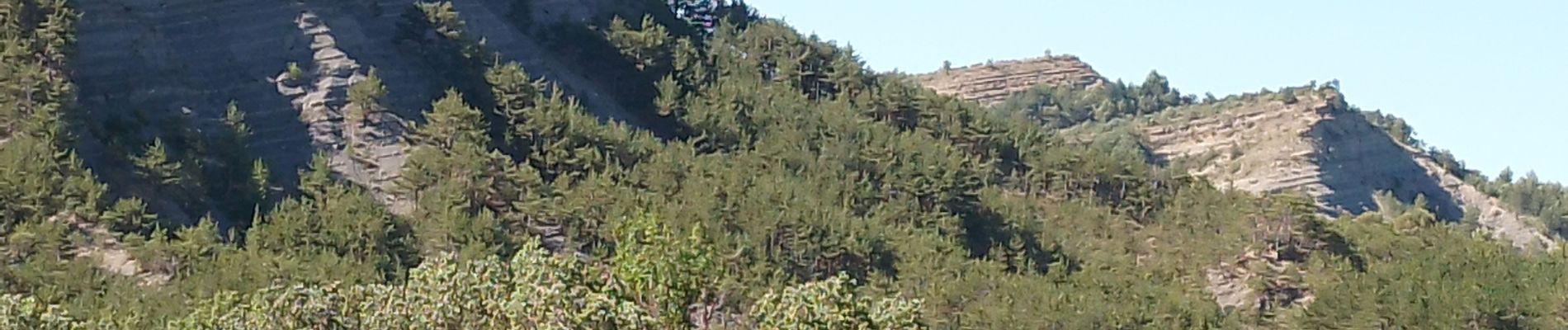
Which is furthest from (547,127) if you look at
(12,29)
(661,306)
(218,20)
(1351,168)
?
(1351,168)

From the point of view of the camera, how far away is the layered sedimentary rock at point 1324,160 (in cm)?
12600

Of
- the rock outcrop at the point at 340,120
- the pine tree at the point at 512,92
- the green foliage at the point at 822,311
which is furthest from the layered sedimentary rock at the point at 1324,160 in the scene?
the green foliage at the point at 822,311

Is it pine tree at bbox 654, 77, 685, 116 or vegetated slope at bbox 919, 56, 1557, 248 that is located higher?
pine tree at bbox 654, 77, 685, 116

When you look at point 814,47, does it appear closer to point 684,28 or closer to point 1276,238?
point 684,28

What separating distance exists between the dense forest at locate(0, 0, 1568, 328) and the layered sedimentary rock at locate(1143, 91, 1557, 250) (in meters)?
30.3

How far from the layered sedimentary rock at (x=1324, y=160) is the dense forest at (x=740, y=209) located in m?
30.3

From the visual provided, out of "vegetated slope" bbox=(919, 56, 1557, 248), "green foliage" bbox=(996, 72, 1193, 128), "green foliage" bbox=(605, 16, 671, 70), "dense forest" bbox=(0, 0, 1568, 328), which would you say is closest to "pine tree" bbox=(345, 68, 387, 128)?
"dense forest" bbox=(0, 0, 1568, 328)

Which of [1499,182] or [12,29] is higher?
[12,29]

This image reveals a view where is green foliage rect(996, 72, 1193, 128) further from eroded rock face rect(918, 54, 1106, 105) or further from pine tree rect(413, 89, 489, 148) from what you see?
pine tree rect(413, 89, 489, 148)

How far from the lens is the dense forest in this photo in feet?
209

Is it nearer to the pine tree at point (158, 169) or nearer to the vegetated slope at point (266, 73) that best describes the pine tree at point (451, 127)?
the vegetated slope at point (266, 73)

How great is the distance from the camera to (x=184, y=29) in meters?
77.2

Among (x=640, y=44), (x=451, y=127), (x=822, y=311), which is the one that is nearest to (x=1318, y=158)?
(x=640, y=44)

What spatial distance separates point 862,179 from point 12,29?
26818 mm
